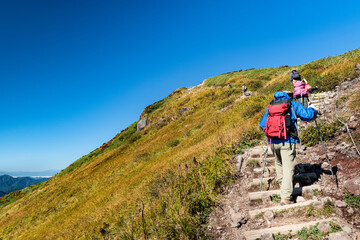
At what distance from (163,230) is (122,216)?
17.5ft

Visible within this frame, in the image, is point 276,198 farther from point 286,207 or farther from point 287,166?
point 287,166

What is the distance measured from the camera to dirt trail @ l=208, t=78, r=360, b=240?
Answer: 429 cm

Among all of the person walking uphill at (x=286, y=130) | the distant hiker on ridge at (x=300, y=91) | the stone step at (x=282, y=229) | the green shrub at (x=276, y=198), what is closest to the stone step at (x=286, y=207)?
the person walking uphill at (x=286, y=130)

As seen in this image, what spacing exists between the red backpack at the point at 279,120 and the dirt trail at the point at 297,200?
1.72 m

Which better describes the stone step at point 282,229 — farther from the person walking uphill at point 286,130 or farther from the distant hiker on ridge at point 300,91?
the distant hiker on ridge at point 300,91

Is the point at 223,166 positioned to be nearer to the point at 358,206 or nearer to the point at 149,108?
the point at 358,206

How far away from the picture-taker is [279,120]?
17.3 ft

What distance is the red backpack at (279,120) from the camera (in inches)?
204

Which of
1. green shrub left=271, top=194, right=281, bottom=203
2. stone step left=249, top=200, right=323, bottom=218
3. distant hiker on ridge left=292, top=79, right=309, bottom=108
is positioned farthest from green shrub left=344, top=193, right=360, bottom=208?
distant hiker on ridge left=292, top=79, right=309, bottom=108

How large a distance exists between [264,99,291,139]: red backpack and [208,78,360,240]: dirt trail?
1720 mm

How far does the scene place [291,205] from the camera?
4.86 metres

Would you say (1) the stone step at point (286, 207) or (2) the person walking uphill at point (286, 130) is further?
(2) the person walking uphill at point (286, 130)

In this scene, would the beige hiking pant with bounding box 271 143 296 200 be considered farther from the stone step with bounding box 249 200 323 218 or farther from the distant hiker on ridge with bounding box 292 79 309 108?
the distant hiker on ridge with bounding box 292 79 309 108

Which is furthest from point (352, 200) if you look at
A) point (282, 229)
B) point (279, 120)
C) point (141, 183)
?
point (141, 183)
